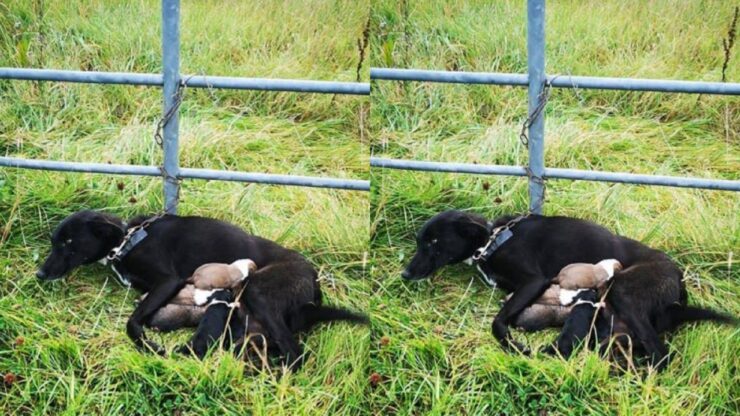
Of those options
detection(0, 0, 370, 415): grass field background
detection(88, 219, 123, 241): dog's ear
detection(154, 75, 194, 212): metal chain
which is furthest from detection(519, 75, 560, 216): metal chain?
detection(88, 219, 123, 241): dog's ear

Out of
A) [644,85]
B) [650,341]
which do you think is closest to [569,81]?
[644,85]

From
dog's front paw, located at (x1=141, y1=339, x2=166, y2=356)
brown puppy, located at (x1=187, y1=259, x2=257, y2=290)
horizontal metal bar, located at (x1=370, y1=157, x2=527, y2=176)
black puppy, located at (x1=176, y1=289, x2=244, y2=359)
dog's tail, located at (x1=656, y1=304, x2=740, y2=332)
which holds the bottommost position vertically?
dog's front paw, located at (x1=141, y1=339, x2=166, y2=356)

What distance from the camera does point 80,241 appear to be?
3.44 metres

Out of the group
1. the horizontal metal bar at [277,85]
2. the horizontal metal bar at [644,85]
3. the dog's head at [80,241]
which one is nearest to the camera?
the horizontal metal bar at [644,85]

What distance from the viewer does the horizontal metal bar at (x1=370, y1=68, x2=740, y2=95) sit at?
3230 millimetres

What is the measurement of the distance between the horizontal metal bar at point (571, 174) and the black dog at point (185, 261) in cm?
46

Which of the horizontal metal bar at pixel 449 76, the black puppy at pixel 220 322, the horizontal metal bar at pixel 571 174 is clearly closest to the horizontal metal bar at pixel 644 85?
the horizontal metal bar at pixel 449 76

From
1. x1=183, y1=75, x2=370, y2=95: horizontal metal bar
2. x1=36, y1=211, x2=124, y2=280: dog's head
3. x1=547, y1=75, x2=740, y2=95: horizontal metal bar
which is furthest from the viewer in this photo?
x1=36, y1=211, x2=124, y2=280: dog's head

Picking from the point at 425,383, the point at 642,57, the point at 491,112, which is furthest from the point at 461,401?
the point at 642,57

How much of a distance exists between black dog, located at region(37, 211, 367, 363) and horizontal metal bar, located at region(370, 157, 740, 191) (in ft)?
1.52

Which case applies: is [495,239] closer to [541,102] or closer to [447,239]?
[447,239]

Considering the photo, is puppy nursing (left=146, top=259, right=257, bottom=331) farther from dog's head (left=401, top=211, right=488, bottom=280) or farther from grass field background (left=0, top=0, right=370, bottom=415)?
dog's head (left=401, top=211, right=488, bottom=280)

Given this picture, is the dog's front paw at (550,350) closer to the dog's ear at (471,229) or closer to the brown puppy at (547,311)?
the brown puppy at (547,311)

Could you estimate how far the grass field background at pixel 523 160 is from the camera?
3.34 m
